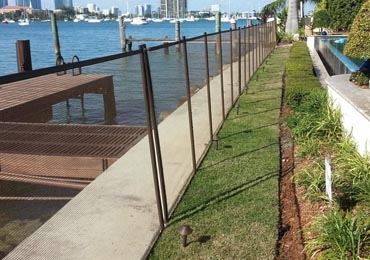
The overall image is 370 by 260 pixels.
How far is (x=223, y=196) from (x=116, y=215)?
1.31m

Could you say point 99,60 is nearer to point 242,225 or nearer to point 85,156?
point 242,225

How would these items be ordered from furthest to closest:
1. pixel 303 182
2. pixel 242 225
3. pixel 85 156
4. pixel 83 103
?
pixel 85 156 → pixel 303 182 → pixel 242 225 → pixel 83 103

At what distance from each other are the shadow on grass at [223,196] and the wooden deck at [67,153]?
1.65m

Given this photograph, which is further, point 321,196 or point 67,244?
point 321,196

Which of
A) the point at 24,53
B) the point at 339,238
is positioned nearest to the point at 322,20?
the point at 24,53

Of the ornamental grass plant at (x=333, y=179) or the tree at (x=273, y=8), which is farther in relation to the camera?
the tree at (x=273, y=8)

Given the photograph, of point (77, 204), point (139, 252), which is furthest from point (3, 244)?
point (139, 252)

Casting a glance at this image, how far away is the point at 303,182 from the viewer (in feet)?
17.9

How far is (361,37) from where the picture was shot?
296 inches

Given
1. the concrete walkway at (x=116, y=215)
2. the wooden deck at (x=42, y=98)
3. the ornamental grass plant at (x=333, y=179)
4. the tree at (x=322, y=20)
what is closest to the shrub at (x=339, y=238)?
the ornamental grass plant at (x=333, y=179)

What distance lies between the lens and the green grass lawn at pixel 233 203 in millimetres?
4195

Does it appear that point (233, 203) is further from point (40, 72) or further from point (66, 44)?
point (66, 44)

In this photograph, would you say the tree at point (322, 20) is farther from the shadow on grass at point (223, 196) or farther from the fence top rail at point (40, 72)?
the fence top rail at point (40, 72)

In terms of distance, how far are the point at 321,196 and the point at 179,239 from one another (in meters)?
1.62
